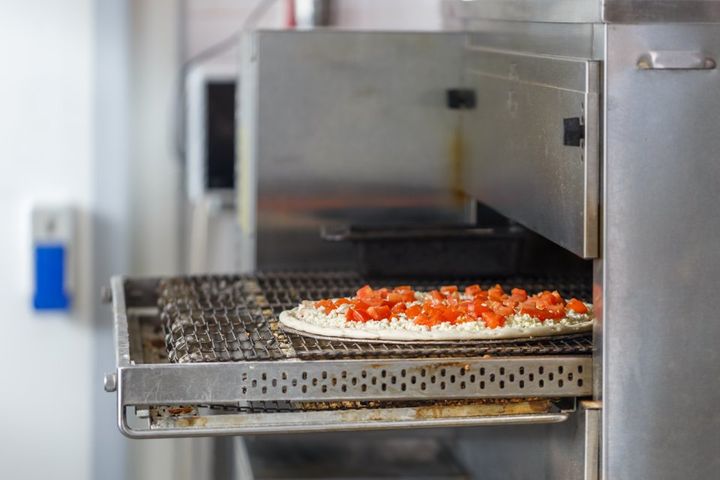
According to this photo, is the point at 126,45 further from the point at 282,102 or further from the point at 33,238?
the point at 282,102

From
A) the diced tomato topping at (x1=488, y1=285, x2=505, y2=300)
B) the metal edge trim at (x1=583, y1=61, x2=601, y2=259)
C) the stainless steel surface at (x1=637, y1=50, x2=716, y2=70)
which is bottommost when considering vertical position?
the diced tomato topping at (x1=488, y1=285, x2=505, y2=300)

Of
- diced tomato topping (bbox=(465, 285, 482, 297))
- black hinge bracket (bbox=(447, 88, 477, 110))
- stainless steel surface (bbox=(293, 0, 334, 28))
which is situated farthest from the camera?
stainless steel surface (bbox=(293, 0, 334, 28))

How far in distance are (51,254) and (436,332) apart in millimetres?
1666

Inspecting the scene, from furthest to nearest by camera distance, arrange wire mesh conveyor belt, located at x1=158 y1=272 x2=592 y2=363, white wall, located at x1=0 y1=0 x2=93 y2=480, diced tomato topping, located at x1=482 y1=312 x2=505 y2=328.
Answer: white wall, located at x1=0 y1=0 x2=93 y2=480 < diced tomato topping, located at x1=482 y1=312 x2=505 y2=328 < wire mesh conveyor belt, located at x1=158 y1=272 x2=592 y2=363

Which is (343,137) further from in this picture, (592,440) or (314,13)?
(592,440)

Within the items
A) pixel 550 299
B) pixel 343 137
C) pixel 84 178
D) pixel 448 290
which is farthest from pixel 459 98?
pixel 84 178

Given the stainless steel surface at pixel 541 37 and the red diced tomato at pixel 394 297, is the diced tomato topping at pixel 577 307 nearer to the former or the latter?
the red diced tomato at pixel 394 297

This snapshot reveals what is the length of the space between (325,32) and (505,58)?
0.45m

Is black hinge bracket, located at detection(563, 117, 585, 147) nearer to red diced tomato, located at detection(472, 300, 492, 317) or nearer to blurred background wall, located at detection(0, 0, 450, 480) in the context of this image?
red diced tomato, located at detection(472, 300, 492, 317)

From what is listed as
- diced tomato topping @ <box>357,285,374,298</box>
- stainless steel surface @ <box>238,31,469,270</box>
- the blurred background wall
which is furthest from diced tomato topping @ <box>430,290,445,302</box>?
the blurred background wall

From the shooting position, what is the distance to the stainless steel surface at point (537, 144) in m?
1.51

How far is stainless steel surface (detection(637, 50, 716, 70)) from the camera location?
147 centimetres

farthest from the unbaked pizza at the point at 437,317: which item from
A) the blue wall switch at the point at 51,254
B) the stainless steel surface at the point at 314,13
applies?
the blue wall switch at the point at 51,254

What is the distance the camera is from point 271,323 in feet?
5.83
